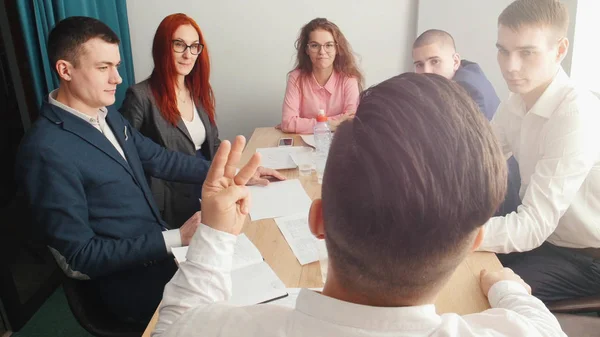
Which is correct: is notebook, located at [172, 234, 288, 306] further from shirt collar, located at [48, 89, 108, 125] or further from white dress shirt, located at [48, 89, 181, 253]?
shirt collar, located at [48, 89, 108, 125]

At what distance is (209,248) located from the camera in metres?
0.78

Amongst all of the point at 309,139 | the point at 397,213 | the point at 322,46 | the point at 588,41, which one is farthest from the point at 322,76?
the point at 397,213

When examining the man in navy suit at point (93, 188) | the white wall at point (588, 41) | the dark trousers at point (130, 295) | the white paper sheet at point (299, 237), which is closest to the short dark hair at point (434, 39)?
the white wall at point (588, 41)

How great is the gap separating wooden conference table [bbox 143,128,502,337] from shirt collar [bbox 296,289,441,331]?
421mm

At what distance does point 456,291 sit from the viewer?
1.07 m

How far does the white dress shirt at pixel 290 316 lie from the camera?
549 millimetres

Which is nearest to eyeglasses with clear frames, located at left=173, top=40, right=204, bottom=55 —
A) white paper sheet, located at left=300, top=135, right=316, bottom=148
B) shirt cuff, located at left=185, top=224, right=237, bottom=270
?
white paper sheet, located at left=300, top=135, right=316, bottom=148

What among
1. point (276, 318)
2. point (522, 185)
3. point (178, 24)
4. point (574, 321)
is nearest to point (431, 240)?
point (276, 318)

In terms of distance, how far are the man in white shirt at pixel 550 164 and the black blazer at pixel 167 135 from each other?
146cm

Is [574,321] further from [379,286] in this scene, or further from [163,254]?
[163,254]

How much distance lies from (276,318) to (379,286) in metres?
0.14

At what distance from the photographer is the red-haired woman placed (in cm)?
217

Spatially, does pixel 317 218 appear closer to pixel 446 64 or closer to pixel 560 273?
pixel 560 273

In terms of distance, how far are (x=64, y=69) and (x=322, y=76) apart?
65.9 inches
